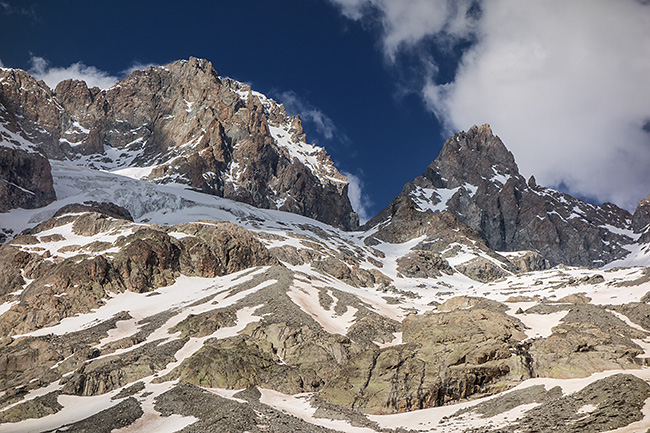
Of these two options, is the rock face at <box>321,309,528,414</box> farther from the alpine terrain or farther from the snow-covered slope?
the snow-covered slope

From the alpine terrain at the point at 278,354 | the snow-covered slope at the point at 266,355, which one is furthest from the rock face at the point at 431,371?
the snow-covered slope at the point at 266,355

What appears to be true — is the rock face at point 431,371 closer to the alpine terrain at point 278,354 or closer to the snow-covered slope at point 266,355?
the alpine terrain at point 278,354

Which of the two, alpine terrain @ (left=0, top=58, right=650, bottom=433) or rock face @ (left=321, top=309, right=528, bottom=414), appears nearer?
alpine terrain @ (left=0, top=58, right=650, bottom=433)

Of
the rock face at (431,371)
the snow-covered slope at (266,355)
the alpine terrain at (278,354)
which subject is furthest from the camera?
the rock face at (431,371)

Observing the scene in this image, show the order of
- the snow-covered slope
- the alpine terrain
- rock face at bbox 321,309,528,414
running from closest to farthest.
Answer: the alpine terrain
the snow-covered slope
rock face at bbox 321,309,528,414

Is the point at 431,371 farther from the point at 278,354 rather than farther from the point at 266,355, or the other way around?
the point at 266,355

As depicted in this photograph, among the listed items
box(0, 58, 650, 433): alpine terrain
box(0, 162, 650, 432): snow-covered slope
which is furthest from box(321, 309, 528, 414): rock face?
box(0, 162, 650, 432): snow-covered slope

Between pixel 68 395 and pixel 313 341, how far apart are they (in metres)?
28.8

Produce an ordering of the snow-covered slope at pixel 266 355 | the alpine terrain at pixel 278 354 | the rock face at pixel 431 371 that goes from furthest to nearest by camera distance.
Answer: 1. the rock face at pixel 431 371
2. the snow-covered slope at pixel 266 355
3. the alpine terrain at pixel 278 354

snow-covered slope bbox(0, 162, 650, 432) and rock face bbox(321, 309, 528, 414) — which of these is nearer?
snow-covered slope bbox(0, 162, 650, 432)

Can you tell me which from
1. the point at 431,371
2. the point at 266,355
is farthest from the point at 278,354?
the point at 431,371

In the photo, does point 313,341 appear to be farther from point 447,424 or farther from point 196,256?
point 196,256

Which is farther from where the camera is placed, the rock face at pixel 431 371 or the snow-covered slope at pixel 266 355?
the rock face at pixel 431 371

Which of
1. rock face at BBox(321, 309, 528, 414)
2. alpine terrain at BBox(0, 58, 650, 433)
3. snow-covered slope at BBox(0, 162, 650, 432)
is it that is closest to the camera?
alpine terrain at BBox(0, 58, 650, 433)
